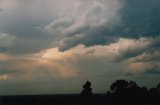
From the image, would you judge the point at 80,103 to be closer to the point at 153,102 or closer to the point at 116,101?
the point at 116,101

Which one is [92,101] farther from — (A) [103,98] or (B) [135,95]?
(B) [135,95]

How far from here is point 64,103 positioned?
153m

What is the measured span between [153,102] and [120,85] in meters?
11.9

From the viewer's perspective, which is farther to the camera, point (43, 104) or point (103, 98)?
point (43, 104)

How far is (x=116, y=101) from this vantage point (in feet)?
416

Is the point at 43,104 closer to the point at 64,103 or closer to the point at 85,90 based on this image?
the point at 64,103

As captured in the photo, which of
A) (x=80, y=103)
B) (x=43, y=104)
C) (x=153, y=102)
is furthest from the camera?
(x=43, y=104)

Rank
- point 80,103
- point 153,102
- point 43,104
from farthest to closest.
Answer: point 43,104
point 80,103
point 153,102

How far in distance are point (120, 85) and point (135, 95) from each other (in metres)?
6.50

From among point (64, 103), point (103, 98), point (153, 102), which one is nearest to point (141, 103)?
point (153, 102)

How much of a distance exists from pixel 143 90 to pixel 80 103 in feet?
71.6

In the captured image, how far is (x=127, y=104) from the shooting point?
4916 inches

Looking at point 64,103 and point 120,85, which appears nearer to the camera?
point 120,85

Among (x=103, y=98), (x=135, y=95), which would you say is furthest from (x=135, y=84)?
(x=103, y=98)
